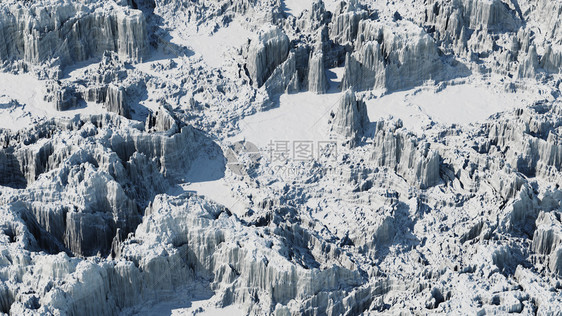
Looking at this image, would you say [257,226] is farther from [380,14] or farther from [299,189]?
[380,14]

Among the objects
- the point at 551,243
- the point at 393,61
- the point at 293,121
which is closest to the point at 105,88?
the point at 293,121

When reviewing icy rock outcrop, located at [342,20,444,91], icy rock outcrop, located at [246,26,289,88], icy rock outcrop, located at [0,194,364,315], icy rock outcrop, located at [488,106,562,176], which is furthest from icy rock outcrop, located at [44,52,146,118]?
icy rock outcrop, located at [488,106,562,176]

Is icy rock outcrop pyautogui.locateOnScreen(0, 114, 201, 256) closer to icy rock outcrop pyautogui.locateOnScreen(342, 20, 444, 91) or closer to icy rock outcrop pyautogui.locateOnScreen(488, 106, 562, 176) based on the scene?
icy rock outcrop pyautogui.locateOnScreen(342, 20, 444, 91)

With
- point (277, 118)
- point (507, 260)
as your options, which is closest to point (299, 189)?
point (277, 118)

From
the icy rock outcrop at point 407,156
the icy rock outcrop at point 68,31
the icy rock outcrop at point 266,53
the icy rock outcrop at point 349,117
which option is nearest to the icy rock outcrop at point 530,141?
the icy rock outcrop at point 407,156

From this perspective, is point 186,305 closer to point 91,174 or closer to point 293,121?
point 91,174

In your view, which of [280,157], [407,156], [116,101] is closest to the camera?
[407,156]
